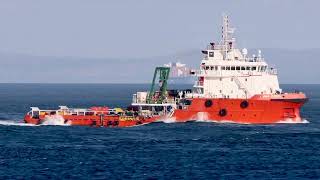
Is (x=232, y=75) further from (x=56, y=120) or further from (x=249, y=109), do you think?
(x=56, y=120)

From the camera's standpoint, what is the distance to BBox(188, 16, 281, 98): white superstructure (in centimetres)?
9625

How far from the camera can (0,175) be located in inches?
2372

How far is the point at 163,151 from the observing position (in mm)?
72750

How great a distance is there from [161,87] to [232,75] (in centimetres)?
934

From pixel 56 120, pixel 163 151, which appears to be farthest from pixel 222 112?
pixel 163 151

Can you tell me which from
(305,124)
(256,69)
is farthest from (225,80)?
(305,124)

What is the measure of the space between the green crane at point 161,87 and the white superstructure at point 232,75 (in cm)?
409

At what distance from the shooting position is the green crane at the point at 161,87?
99.1 metres

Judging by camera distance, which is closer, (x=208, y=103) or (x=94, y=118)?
(x=208, y=103)

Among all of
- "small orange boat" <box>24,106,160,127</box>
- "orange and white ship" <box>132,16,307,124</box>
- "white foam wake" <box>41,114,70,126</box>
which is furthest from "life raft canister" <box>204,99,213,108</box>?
"white foam wake" <box>41,114,70,126</box>

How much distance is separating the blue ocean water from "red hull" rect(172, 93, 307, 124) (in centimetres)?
176

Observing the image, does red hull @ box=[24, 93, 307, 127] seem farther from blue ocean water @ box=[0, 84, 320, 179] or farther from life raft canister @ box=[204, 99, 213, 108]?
blue ocean water @ box=[0, 84, 320, 179]

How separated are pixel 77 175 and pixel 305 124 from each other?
43.6 metres

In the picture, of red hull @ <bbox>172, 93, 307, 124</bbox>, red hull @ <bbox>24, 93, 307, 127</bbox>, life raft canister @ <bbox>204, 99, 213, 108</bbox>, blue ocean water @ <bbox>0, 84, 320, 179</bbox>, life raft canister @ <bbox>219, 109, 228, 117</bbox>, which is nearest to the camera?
blue ocean water @ <bbox>0, 84, 320, 179</bbox>
